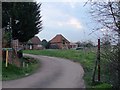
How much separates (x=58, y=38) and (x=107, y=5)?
86.1 meters

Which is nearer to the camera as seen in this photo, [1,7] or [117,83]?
[117,83]

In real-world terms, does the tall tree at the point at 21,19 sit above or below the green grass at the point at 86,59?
above

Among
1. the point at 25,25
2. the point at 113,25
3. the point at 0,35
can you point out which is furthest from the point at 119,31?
the point at 25,25

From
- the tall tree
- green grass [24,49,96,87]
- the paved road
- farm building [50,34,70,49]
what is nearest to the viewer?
the paved road

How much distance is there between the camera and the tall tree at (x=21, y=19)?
29938mm

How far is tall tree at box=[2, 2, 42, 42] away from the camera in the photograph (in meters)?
29.9

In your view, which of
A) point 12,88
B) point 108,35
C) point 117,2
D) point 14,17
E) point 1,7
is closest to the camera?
point 117,2

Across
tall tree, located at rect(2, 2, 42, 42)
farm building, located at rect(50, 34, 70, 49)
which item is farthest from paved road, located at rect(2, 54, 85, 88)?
farm building, located at rect(50, 34, 70, 49)

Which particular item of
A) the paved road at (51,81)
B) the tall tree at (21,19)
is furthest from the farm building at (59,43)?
the paved road at (51,81)

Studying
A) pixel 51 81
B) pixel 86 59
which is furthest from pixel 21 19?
pixel 51 81

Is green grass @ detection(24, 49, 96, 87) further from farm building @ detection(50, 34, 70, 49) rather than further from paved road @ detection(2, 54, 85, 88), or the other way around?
farm building @ detection(50, 34, 70, 49)

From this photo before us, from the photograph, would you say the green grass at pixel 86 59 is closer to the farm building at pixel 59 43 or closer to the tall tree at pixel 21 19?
the tall tree at pixel 21 19

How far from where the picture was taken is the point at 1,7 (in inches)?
1119

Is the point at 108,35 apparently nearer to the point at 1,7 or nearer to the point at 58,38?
the point at 1,7
